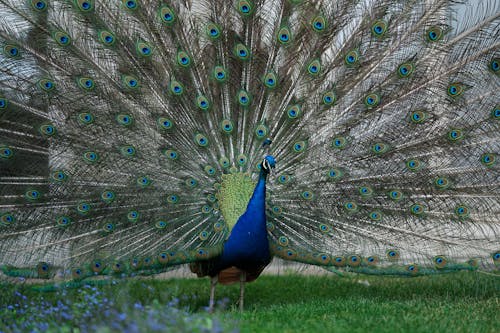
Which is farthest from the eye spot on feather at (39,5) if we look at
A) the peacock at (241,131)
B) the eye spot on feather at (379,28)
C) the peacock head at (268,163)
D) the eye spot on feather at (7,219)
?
the eye spot on feather at (379,28)

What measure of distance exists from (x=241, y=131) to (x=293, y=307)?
62.8 inches

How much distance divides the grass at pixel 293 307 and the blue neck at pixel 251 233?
44cm

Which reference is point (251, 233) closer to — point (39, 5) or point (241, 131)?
point (241, 131)

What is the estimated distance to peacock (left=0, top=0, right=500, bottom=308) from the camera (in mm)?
4980

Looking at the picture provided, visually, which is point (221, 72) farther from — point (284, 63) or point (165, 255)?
point (165, 255)

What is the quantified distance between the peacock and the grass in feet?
1.15

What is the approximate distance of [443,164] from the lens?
5172 mm

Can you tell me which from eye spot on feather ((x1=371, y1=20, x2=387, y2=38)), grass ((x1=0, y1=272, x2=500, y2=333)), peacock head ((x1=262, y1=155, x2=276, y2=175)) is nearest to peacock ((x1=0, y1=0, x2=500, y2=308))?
eye spot on feather ((x1=371, y1=20, x2=387, y2=38))

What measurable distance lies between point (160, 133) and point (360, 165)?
69.8 inches

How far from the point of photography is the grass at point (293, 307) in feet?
12.2

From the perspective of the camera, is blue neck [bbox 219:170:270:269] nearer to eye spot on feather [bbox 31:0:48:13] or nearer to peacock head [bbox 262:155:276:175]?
peacock head [bbox 262:155:276:175]

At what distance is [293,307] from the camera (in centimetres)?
504

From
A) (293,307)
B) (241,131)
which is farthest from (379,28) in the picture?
(293,307)

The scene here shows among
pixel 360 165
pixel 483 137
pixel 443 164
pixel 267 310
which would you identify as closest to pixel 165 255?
pixel 267 310
